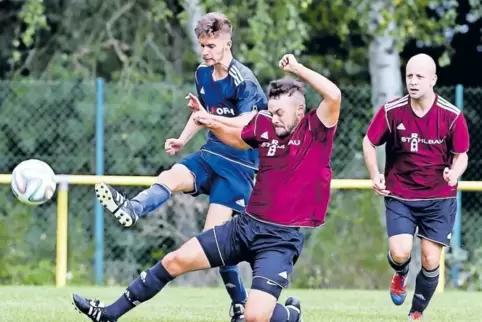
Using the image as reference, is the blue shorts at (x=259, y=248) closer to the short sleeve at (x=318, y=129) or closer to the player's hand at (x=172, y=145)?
A: the short sleeve at (x=318, y=129)

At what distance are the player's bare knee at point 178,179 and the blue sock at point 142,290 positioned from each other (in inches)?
36.3

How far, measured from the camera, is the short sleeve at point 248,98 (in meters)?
7.62

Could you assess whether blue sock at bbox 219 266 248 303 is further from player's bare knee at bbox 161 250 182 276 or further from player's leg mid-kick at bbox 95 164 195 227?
player's bare knee at bbox 161 250 182 276

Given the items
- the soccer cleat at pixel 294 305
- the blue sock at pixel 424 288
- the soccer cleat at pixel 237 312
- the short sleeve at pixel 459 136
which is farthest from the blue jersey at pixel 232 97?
the blue sock at pixel 424 288

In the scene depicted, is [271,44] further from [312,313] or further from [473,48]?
[312,313]

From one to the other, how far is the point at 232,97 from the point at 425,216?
5.66ft

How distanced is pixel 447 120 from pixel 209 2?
16.3 feet

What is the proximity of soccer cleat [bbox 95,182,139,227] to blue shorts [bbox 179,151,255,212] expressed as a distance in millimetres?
882

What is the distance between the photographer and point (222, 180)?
25.6 ft

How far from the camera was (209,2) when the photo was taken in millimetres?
12648

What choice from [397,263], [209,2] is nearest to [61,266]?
[209,2]

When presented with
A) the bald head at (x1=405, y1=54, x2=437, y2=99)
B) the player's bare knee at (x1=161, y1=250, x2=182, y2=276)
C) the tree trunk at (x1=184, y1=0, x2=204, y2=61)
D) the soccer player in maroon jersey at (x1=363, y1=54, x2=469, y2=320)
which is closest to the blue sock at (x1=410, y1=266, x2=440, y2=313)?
the soccer player in maroon jersey at (x1=363, y1=54, x2=469, y2=320)

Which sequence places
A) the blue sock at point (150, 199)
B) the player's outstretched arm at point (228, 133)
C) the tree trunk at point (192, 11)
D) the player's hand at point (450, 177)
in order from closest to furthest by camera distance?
the player's outstretched arm at point (228, 133), the blue sock at point (150, 199), the player's hand at point (450, 177), the tree trunk at point (192, 11)

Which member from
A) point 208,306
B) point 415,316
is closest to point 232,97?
point 415,316
